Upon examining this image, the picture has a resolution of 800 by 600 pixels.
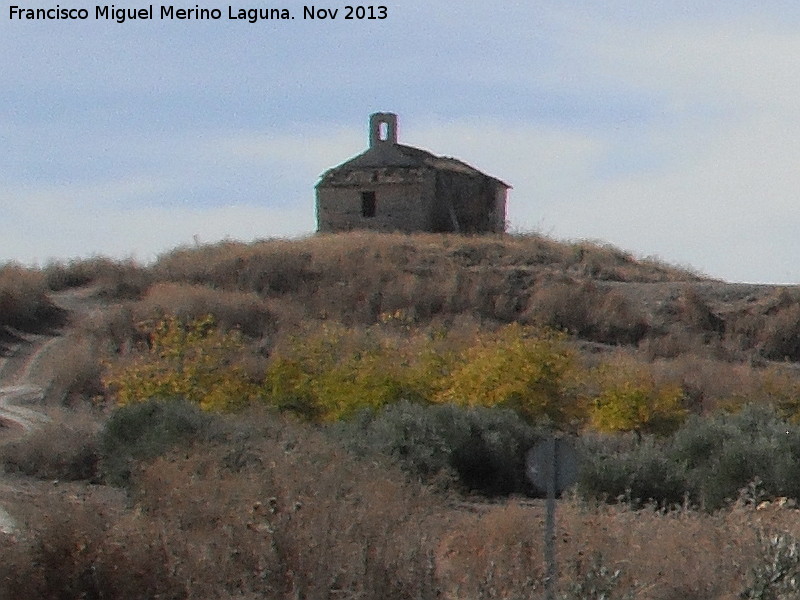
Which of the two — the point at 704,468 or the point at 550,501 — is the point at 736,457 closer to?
the point at 704,468

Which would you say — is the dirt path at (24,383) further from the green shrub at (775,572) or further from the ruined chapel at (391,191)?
the ruined chapel at (391,191)

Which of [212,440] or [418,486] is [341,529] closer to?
[418,486]

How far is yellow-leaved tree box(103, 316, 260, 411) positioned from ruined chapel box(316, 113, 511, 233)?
23.9 meters

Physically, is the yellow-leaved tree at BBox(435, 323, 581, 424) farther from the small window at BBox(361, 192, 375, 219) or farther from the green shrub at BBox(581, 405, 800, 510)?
the small window at BBox(361, 192, 375, 219)

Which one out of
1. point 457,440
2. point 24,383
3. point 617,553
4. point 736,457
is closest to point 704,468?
point 736,457

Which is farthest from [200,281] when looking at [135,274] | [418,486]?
[418,486]

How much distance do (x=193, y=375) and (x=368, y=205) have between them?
2665 centimetres

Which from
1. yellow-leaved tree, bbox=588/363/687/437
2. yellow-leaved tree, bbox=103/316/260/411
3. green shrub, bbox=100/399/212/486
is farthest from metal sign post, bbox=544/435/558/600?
yellow-leaved tree, bbox=588/363/687/437

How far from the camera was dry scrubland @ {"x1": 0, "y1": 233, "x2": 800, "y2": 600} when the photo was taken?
29.4ft

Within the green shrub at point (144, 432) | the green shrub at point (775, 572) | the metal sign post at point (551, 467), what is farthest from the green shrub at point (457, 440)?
the metal sign post at point (551, 467)

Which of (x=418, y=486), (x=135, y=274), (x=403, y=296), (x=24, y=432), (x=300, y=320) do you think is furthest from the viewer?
(x=135, y=274)

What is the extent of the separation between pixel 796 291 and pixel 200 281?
1707 centimetres

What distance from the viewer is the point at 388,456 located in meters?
12.9

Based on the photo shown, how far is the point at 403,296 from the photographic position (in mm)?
37438
